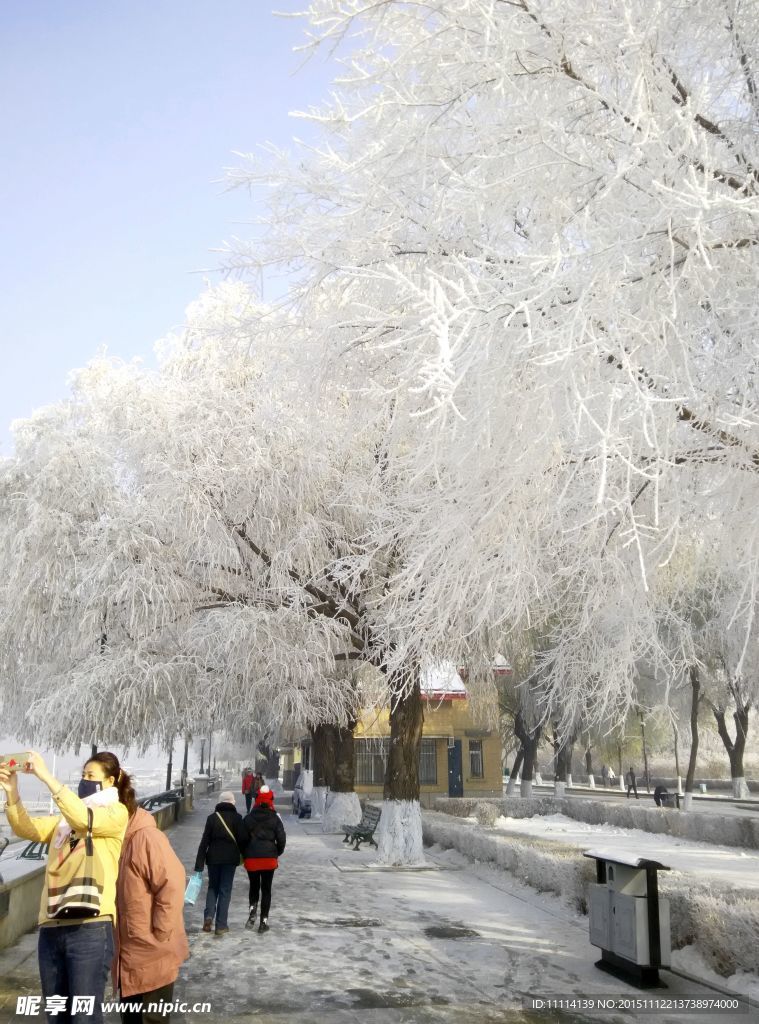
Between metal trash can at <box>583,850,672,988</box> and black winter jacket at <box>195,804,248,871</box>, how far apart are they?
3971 mm

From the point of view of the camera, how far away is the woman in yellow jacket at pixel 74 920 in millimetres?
4309

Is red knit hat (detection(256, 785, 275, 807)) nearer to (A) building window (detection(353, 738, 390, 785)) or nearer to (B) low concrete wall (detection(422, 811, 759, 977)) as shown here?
(B) low concrete wall (detection(422, 811, 759, 977))

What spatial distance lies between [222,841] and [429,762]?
32228 millimetres

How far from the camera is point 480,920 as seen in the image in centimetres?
1042

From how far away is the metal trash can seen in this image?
7484 millimetres

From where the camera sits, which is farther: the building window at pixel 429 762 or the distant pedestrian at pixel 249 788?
the building window at pixel 429 762

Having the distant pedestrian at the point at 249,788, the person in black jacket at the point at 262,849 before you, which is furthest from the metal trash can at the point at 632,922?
the distant pedestrian at the point at 249,788

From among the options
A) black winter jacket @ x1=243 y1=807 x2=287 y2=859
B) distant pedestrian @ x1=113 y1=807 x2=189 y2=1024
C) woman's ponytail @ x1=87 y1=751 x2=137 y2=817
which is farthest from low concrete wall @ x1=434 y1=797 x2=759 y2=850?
woman's ponytail @ x1=87 y1=751 x2=137 y2=817

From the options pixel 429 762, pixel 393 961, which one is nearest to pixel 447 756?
pixel 429 762

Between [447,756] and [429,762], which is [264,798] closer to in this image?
[429,762]

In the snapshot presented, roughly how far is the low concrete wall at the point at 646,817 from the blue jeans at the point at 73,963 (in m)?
20.3

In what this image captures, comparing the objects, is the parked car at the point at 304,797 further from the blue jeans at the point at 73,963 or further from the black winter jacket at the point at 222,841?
the blue jeans at the point at 73,963

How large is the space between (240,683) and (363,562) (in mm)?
11655

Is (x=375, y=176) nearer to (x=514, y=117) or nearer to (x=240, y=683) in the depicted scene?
(x=514, y=117)
